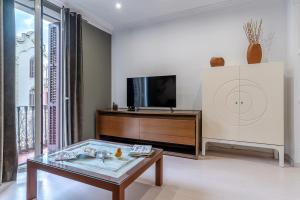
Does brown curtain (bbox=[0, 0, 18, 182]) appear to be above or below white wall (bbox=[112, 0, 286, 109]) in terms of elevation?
below

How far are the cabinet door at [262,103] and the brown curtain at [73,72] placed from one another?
2566mm

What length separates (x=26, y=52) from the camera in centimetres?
241

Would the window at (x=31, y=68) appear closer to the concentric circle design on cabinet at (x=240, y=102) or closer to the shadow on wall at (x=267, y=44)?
the concentric circle design on cabinet at (x=240, y=102)

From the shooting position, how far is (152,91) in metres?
3.17

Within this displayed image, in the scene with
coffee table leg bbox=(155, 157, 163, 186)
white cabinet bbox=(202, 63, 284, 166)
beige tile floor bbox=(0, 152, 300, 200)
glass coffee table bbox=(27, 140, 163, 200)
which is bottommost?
beige tile floor bbox=(0, 152, 300, 200)

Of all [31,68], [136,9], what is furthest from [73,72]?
[136,9]

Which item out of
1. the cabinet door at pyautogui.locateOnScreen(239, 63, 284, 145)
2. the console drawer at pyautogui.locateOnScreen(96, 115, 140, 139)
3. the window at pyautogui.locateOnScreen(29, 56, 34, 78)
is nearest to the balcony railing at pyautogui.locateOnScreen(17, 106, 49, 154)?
the window at pyautogui.locateOnScreen(29, 56, 34, 78)

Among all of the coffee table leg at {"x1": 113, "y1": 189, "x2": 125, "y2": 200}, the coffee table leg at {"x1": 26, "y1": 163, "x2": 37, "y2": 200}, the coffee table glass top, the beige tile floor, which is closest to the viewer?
the coffee table leg at {"x1": 113, "y1": 189, "x2": 125, "y2": 200}

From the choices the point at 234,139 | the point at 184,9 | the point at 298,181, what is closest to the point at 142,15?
the point at 184,9

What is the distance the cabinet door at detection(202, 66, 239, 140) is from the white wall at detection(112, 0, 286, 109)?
0.45 m

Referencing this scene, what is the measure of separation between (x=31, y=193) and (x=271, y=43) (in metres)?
3.63

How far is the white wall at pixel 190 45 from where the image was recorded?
8.98 feet

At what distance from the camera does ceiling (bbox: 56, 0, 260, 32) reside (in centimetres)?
280

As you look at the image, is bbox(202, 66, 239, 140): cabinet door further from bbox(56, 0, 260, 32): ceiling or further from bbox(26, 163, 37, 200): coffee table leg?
bbox(26, 163, 37, 200): coffee table leg
